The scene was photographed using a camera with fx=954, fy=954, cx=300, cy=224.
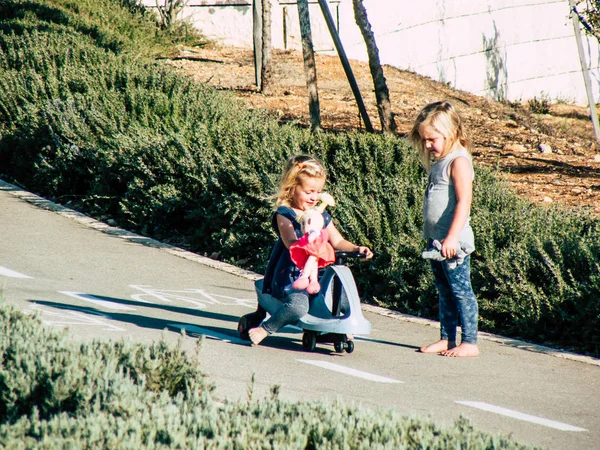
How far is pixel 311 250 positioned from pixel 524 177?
6844 millimetres

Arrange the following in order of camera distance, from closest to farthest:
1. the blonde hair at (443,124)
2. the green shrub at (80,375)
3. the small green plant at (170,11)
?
the green shrub at (80,375) < the blonde hair at (443,124) < the small green plant at (170,11)

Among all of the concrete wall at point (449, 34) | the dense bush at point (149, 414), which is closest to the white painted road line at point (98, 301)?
the dense bush at point (149, 414)

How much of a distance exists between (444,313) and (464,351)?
0.89 feet

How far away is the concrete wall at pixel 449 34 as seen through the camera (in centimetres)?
2128

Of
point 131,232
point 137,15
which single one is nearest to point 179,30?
point 137,15

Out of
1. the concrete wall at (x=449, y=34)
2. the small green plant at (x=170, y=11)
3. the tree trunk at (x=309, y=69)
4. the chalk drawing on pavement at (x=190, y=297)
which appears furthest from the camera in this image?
the small green plant at (x=170, y=11)

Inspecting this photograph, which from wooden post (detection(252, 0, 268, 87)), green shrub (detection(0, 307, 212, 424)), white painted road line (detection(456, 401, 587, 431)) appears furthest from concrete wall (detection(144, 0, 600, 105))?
green shrub (detection(0, 307, 212, 424))

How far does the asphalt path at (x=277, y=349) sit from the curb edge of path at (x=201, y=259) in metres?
0.02

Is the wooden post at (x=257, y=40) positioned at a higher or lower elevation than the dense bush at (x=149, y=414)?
higher

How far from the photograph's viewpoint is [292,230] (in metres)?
5.78

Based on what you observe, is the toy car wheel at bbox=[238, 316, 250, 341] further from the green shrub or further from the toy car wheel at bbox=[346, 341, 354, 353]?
the green shrub

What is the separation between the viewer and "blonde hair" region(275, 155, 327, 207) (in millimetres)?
5758

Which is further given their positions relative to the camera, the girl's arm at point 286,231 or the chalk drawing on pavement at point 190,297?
the chalk drawing on pavement at point 190,297

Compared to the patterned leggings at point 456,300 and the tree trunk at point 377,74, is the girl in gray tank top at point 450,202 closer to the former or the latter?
the patterned leggings at point 456,300
